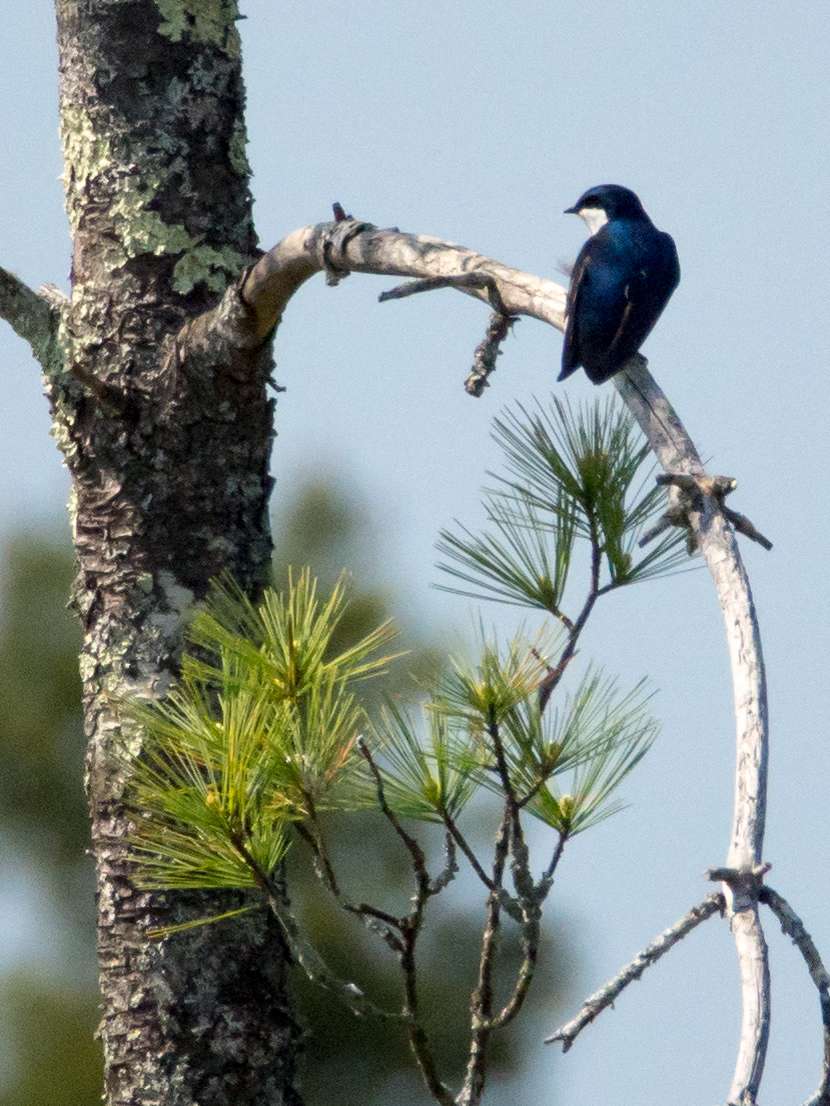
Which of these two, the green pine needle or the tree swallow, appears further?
the tree swallow

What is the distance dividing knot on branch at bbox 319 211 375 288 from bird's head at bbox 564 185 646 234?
0.97 meters

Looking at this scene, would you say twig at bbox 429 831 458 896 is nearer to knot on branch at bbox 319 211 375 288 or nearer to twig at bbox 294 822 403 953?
twig at bbox 294 822 403 953

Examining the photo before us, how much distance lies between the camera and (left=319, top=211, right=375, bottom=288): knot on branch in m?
2.24

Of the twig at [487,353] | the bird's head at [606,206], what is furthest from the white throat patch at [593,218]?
the twig at [487,353]

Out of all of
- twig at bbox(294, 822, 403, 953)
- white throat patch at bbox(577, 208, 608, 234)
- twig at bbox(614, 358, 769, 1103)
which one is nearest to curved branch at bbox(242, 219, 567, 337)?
twig at bbox(614, 358, 769, 1103)

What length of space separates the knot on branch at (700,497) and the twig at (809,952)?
17.0 inches

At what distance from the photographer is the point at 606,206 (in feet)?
10.9

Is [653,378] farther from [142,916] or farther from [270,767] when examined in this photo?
[142,916]

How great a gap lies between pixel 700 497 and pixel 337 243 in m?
0.83

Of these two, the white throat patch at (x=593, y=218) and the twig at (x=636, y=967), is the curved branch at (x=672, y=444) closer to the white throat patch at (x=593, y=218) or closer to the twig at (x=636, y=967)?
the twig at (x=636, y=967)

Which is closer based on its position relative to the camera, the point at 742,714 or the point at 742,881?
the point at 742,881

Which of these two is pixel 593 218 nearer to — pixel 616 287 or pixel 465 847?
pixel 616 287

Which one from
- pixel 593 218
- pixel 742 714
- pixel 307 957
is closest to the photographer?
pixel 742 714

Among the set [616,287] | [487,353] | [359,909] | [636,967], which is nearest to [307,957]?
[359,909]
